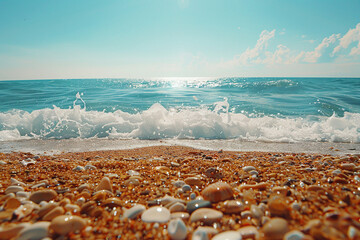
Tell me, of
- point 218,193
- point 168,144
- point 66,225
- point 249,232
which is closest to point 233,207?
point 218,193

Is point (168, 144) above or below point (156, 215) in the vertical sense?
below

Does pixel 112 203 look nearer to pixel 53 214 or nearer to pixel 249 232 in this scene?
pixel 53 214

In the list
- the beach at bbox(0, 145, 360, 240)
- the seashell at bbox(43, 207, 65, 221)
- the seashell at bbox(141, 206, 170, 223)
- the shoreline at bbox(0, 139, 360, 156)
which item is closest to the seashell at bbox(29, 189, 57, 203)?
the beach at bbox(0, 145, 360, 240)

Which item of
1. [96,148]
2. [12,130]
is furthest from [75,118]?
[96,148]

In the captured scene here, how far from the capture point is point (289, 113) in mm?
9797

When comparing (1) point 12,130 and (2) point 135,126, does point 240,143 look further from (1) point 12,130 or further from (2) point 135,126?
(1) point 12,130

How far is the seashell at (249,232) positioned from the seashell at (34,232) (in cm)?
96

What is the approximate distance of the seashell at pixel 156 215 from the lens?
3.78ft

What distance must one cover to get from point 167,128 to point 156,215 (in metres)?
5.68

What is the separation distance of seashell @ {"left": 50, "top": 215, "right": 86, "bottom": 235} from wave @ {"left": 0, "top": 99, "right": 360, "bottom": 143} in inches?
214

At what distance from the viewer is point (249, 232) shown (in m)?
0.99

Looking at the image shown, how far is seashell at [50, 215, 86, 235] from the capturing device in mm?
1002

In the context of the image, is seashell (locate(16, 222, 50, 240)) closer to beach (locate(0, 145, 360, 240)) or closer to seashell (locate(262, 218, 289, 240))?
beach (locate(0, 145, 360, 240))

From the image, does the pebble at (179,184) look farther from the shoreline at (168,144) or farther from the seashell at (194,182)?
the shoreline at (168,144)
